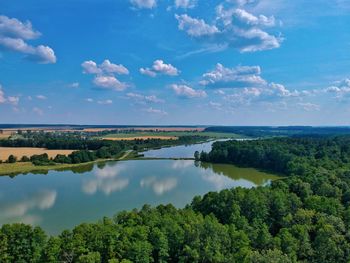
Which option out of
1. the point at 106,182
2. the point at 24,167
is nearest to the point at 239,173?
the point at 106,182

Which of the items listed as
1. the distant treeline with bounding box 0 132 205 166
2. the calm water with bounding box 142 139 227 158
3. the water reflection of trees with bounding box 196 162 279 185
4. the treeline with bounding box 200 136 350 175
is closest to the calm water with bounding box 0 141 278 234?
the water reflection of trees with bounding box 196 162 279 185

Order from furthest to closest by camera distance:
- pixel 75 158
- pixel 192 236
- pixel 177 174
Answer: pixel 75 158 → pixel 177 174 → pixel 192 236

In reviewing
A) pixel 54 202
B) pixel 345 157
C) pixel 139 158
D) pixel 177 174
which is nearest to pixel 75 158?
pixel 139 158

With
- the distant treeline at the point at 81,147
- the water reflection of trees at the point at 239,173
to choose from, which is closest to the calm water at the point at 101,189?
the water reflection of trees at the point at 239,173

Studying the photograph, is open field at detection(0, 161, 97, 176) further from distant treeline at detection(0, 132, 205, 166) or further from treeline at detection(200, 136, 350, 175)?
treeline at detection(200, 136, 350, 175)

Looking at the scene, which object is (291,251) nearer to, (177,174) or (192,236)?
(192,236)

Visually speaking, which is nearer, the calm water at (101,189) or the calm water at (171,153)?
the calm water at (101,189)

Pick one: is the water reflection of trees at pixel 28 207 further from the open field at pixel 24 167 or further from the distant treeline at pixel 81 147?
the distant treeline at pixel 81 147

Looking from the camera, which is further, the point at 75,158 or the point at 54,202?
the point at 75,158
